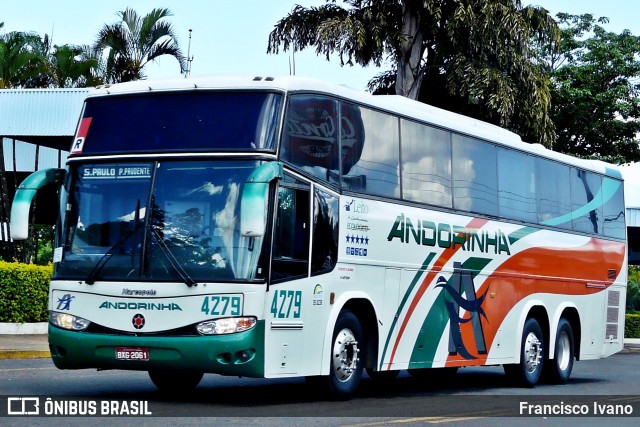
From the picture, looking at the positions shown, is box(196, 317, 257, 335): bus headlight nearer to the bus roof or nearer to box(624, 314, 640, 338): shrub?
the bus roof

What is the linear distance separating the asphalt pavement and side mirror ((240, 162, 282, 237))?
9.46 metres

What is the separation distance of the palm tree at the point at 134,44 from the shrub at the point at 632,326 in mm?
18273

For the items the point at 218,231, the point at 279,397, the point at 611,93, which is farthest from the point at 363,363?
the point at 611,93

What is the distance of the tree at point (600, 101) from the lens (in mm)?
45969

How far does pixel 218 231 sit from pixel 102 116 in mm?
2081

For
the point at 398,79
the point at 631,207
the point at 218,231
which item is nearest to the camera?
the point at 218,231

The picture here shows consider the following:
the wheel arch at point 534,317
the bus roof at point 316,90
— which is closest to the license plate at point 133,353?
the bus roof at point 316,90

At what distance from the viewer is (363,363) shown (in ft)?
46.0

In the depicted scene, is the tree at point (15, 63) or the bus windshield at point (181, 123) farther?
the tree at point (15, 63)

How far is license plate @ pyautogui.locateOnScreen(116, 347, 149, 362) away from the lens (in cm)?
1207

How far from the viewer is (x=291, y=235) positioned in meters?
12.6

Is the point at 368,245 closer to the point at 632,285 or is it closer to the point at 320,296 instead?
the point at 320,296
